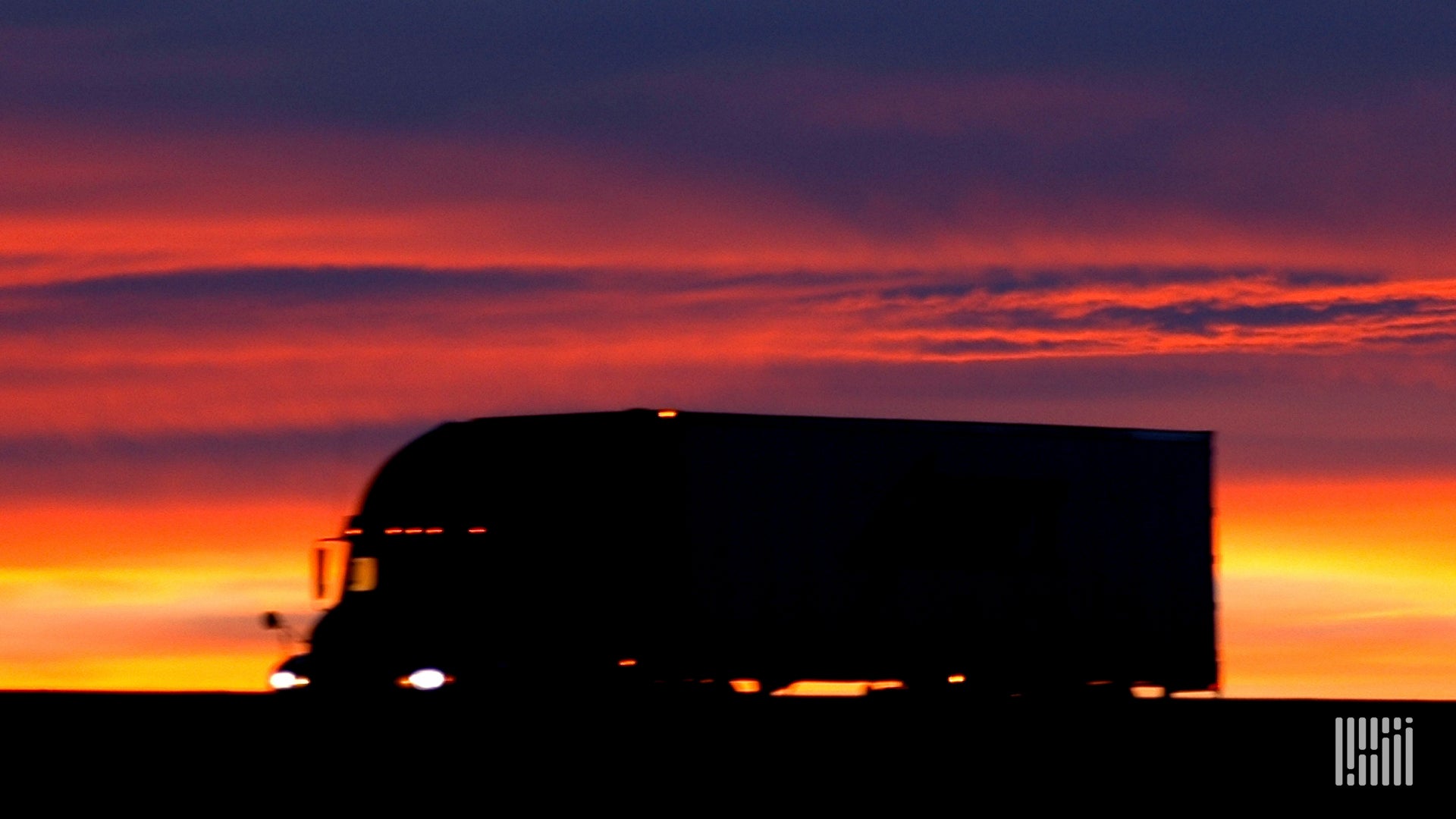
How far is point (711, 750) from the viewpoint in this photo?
705 inches

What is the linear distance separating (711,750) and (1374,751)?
19.2 feet

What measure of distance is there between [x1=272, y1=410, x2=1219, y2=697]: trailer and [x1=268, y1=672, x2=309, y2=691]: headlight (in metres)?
0.03

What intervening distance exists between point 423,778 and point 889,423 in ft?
36.6

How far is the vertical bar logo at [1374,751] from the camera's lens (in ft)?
67.1

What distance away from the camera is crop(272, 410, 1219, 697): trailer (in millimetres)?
24969

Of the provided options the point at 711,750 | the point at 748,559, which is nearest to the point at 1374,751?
the point at 711,750

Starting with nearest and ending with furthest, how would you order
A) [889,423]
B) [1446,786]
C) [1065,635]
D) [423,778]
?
[423,778] → [1446,786] → [889,423] → [1065,635]

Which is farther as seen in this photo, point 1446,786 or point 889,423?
point 889,423

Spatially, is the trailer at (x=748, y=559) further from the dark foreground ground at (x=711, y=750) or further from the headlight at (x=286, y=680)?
the dark foreground ground at (x=711, y=750)

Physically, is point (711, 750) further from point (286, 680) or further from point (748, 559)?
point (286, 680)

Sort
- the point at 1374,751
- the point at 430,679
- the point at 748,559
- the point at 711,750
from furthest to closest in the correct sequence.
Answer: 1. the point at 748,559
2. the point at 430,679
3. the point at 1374,751
4. the point at 711,750

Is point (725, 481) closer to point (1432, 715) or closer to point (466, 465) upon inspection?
point (466, 465)

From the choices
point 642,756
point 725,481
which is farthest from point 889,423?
point 642,756

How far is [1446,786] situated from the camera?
66.8ft
